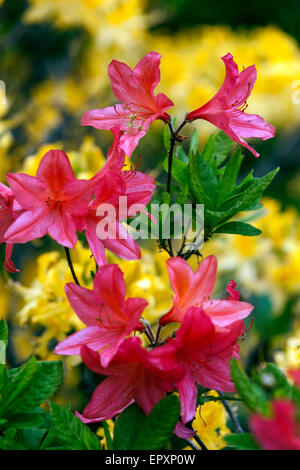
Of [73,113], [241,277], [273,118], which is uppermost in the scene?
[73,113]

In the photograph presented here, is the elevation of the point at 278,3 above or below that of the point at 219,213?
below

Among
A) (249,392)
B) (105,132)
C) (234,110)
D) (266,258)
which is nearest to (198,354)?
(249,392)

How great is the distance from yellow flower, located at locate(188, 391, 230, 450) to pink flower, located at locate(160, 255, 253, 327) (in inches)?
6.7

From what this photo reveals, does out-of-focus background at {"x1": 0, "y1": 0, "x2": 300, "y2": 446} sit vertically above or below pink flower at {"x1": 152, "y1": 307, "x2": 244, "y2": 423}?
below

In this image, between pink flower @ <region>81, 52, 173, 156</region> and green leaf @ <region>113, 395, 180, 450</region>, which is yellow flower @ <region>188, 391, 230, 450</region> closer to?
green leaf @ <region>113, 395, 180, 450</region>

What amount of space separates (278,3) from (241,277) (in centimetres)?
231

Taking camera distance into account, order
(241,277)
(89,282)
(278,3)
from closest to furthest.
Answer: (89,282)
(241,277)
(278,3)

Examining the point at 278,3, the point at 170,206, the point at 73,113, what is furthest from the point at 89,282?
the point at 278,3

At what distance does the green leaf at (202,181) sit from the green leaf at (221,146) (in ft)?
0.27

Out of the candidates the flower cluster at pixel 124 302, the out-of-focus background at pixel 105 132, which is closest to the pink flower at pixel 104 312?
the flower cluster at pixel 124 302

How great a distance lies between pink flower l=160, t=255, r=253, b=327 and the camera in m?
0.50

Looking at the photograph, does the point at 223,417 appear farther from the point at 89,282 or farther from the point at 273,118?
the point at 273,118

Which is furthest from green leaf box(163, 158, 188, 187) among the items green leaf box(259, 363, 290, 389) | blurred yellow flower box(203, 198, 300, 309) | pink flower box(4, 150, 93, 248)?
blurred yellow flower box(203, 198, 300, 309)

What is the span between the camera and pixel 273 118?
200 centimetres
